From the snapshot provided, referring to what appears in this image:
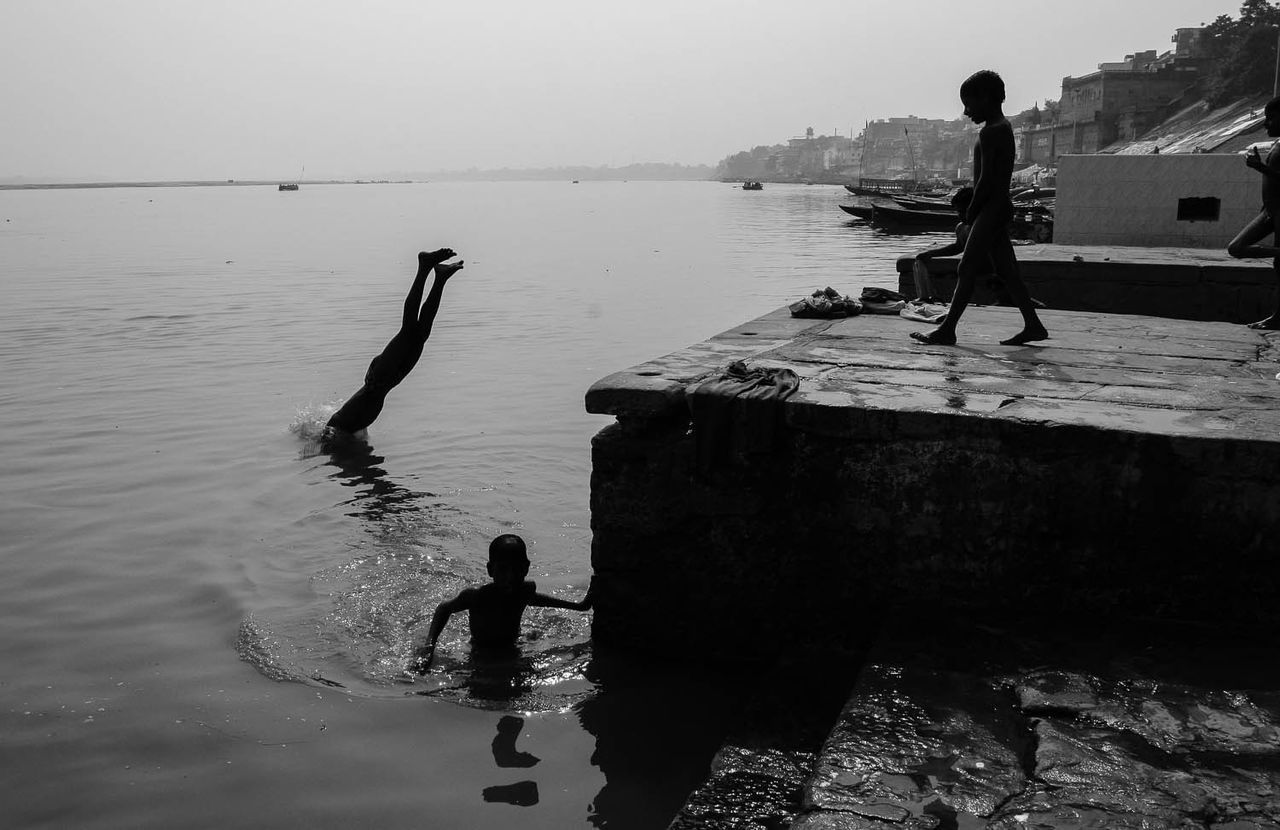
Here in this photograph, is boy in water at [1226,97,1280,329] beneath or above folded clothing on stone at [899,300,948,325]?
above

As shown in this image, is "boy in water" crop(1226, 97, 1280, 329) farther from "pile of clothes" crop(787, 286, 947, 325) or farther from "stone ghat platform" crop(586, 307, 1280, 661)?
"stone ghat platform" crop(586, 307, 1280, 661)

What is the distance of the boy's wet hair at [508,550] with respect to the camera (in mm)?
4754

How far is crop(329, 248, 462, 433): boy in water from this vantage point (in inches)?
332

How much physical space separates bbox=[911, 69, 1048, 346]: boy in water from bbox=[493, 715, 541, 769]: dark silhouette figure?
3.40m

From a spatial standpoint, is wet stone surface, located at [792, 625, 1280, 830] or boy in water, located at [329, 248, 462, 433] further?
boy in water, located at [329, 248, 462, 433]

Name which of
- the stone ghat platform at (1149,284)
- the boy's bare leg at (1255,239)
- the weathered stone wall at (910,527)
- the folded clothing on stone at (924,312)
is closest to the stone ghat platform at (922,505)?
the weathered stone wall at (910,527)

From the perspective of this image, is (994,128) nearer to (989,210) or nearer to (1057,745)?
(989,210)

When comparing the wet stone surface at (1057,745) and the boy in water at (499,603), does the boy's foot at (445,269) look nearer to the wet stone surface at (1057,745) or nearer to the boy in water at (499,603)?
the boy in water at (499,603)

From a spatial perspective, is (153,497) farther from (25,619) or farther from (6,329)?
(6,329)

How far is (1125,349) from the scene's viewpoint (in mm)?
6402

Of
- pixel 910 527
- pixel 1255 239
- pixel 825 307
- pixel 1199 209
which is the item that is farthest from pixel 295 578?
pixel 1199 209

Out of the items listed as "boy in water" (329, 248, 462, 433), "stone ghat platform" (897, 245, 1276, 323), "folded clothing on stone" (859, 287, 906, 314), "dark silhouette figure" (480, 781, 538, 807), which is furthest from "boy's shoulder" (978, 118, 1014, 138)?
"stone ghat platform" (897, 245, 1276, 323)

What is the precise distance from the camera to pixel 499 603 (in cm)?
493

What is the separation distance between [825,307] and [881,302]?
27.9 inches
